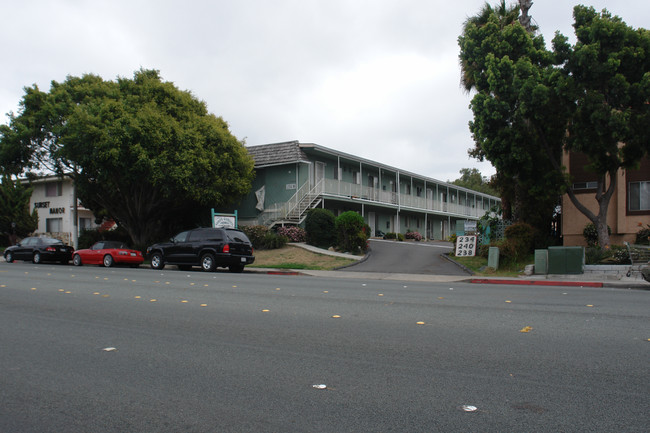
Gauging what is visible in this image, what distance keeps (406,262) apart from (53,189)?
105ft

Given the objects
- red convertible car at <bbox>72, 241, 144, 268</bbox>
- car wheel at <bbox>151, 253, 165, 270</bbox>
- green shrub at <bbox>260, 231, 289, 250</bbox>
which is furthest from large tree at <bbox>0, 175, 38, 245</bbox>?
green shrub at <bbox>260, 231, 289, 250</bbox>

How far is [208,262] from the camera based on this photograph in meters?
20.0

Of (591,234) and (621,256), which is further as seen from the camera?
(591,234)

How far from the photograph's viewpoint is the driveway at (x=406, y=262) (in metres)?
19.8

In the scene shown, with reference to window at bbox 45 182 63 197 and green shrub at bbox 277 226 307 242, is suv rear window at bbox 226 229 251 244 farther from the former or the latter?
window at bbox 45 182 63 197

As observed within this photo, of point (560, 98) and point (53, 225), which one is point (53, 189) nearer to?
point (53, 225)

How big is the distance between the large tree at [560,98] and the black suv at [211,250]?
1031cm

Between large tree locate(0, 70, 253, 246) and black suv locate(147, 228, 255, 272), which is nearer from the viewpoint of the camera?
black suv locate(147, 228, 255, 272)

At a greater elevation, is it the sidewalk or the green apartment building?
the green apartment building

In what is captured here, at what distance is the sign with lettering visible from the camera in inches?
882

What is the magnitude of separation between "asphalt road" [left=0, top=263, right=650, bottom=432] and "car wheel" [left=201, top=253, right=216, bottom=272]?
10132 millimetres

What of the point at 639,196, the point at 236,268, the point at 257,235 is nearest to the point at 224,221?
the point at 257,235

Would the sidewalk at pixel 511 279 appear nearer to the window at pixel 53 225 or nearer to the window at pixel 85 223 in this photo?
the window at pixel 85 223

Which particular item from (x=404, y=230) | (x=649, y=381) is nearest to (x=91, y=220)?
(x=404, y=230)
